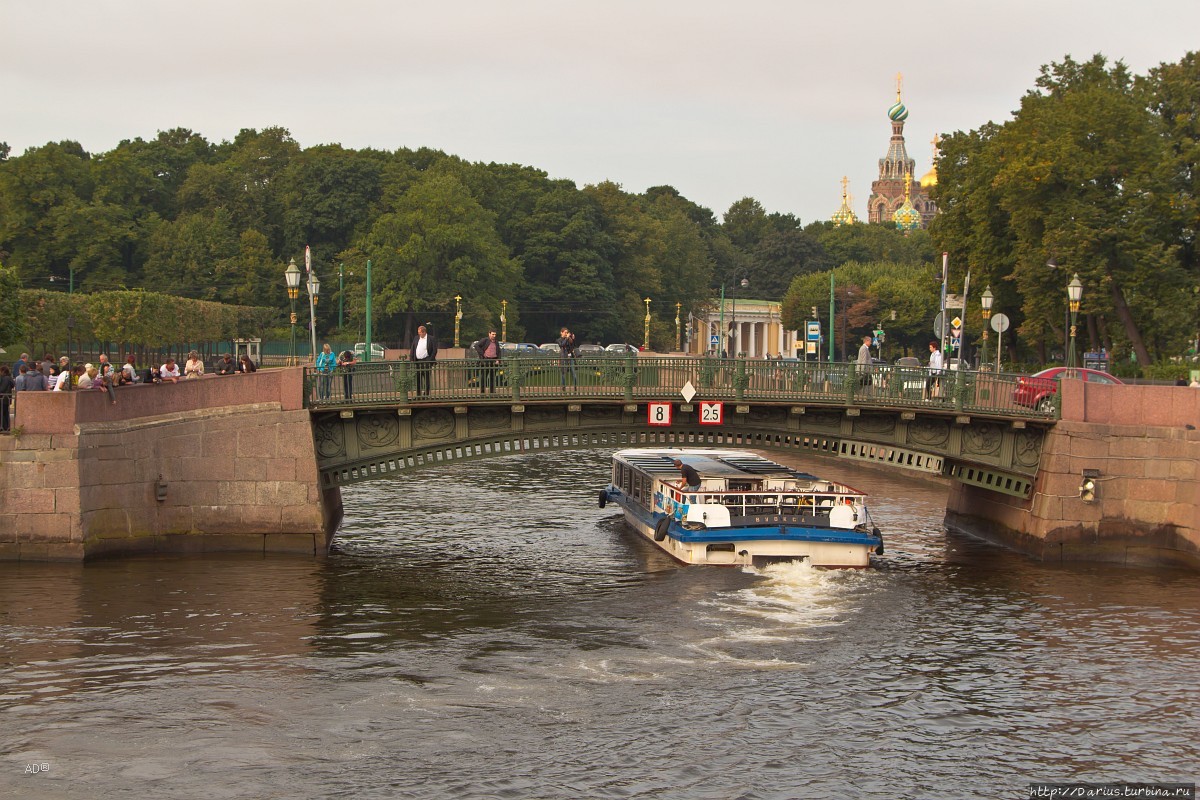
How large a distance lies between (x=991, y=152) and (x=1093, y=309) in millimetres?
10616

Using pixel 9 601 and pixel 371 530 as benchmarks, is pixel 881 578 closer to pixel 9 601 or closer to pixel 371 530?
pixel 371 530

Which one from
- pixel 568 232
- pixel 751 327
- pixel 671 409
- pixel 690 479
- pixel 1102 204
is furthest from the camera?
pixel 751 327

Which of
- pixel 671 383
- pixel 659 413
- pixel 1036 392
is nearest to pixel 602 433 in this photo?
pixel 659 413

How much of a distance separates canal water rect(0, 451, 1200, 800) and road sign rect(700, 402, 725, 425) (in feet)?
11.9

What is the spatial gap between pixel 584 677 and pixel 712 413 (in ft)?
38.5

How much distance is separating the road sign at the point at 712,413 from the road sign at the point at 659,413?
2.83 feet

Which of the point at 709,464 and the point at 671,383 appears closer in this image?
the point at 671,383

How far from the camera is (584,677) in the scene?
24297mm

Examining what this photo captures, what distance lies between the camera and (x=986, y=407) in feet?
114

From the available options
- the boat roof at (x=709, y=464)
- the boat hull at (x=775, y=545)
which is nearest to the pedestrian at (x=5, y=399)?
the boat hull at (x=775, y=545)

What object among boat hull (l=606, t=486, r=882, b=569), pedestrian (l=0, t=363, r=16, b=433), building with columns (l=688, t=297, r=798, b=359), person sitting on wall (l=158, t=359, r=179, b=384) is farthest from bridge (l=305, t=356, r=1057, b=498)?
building with columns (l=688, t=297, r=798, b=359)

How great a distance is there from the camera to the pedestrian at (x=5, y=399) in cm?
3206

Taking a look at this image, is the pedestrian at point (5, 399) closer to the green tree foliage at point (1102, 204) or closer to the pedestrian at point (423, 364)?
the pedestrian at point (423, 364)

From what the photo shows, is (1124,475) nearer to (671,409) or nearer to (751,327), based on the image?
(671,409)
